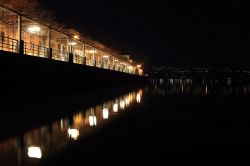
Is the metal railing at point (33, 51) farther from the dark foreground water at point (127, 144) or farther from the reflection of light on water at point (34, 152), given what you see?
the reflection of light on water at point (34, 152)

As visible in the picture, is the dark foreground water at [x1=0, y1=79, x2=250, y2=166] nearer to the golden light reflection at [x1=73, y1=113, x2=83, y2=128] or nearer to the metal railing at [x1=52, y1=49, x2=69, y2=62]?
the golden light reflection at [x1=73, y1=113, x2=83, y2=128]

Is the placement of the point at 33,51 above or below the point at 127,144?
above

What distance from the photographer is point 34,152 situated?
5.88 m

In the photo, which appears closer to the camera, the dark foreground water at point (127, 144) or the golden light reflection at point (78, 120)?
the dark foreground water at point (127, 144)

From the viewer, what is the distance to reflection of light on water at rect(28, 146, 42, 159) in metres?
5.64

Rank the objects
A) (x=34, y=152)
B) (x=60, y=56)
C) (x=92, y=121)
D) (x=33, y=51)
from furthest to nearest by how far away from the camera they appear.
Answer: (x=60, y=56) < (x=33, y=51) < (x=92, y=121) < (x=34, y=152)

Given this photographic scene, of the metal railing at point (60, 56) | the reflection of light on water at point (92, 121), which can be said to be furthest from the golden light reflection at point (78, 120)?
the metal railing at point (60, 56)

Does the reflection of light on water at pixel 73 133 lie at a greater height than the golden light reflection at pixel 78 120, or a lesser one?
lesser

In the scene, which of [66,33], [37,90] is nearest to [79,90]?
[66,33]

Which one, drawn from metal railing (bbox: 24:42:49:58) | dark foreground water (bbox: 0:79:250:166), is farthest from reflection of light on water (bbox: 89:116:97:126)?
metal railing (bbox: 24:42:49:58)

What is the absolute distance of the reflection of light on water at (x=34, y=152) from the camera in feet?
18.5

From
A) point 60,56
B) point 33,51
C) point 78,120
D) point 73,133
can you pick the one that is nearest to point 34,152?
point 73,133

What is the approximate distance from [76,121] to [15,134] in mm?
2674

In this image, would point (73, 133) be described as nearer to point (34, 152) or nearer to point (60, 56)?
point (34, 152)
